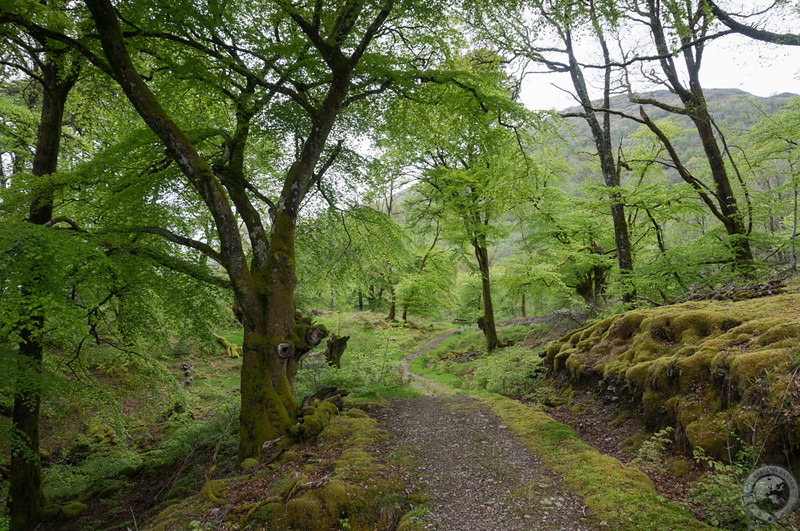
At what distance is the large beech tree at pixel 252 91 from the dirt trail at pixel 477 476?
2.36 meters

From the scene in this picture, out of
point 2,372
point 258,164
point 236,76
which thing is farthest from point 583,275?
point 2,372

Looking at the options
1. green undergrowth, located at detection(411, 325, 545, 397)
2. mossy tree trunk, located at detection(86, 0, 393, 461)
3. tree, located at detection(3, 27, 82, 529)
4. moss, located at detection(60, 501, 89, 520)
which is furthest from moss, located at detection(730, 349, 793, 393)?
moss, located at detection(60, 501, 89, 520)

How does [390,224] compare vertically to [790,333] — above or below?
above

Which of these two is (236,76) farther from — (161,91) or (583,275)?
(583,275)

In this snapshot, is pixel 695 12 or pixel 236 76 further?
pixel 695 12

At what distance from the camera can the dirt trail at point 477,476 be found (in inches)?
138

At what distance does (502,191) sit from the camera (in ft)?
30.5

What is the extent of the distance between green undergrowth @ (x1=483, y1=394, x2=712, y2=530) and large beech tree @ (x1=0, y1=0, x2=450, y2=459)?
13.5 ft

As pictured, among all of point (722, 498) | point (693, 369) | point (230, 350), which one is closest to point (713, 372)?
point (693, 369)

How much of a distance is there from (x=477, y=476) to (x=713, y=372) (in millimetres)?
3171

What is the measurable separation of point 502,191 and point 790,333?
6073 mm

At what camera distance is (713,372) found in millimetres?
4398

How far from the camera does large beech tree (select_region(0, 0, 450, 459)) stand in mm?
5500

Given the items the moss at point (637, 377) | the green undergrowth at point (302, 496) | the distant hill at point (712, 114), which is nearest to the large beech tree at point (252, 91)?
the green undergrowth at point (302, 496)
